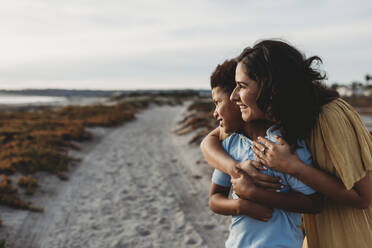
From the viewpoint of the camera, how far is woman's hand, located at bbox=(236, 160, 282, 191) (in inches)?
61.2

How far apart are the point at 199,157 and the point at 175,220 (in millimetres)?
4260

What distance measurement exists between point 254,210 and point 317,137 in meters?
0.50

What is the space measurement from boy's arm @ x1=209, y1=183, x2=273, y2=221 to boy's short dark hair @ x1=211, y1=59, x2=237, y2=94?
2.06 ft

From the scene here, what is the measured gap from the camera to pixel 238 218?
5.62ft

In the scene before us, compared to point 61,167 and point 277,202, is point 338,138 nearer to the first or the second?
point 277,202

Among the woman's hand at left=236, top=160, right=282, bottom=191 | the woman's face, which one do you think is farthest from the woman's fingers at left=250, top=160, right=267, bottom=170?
the woman's face

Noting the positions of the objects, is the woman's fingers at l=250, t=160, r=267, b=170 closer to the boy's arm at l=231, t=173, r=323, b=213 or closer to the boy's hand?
the boy's arm at l=231, t=173, r=323, b=213

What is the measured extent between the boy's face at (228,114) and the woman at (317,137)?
0.23 m

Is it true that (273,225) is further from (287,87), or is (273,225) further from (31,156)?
(31,156)

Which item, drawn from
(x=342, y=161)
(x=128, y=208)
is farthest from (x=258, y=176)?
(x=128, y=208)

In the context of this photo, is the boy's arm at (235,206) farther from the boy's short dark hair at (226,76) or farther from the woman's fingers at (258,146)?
the boy's short dark hair at (226,76)

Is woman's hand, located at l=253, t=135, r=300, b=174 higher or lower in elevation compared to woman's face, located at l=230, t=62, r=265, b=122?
lower

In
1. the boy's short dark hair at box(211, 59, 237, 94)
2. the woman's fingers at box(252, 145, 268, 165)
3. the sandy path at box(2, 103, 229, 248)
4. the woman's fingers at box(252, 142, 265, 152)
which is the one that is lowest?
the sandy path at box(2, 103, 229, 248)

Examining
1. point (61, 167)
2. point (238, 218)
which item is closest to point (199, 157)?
point (61, 167)
